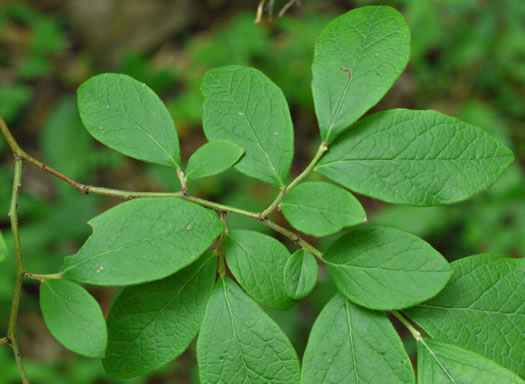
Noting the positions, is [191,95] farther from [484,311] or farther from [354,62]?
[484,311]

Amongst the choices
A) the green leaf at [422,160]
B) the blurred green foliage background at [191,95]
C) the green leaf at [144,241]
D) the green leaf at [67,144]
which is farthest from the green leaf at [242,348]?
the green leaf at [67,144]

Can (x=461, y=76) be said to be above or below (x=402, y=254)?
below

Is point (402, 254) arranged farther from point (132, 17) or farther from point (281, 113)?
point (132, 17)

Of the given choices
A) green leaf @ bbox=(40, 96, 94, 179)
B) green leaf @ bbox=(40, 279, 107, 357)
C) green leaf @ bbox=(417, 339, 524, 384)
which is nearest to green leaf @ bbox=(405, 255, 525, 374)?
green leaf @ bbox=(417, 339, 524, 384)

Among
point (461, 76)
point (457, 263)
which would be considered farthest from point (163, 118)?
point (461, 76)

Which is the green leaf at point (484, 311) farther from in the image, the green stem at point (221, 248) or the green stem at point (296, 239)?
the green stem at point (221, 248)

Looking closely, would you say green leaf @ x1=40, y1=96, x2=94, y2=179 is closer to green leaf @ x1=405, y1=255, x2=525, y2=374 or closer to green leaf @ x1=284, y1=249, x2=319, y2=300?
green leaf @ x1=284, y1=249, x2=319, y2=300

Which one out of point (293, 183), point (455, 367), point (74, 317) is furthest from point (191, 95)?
point (455, 367)
